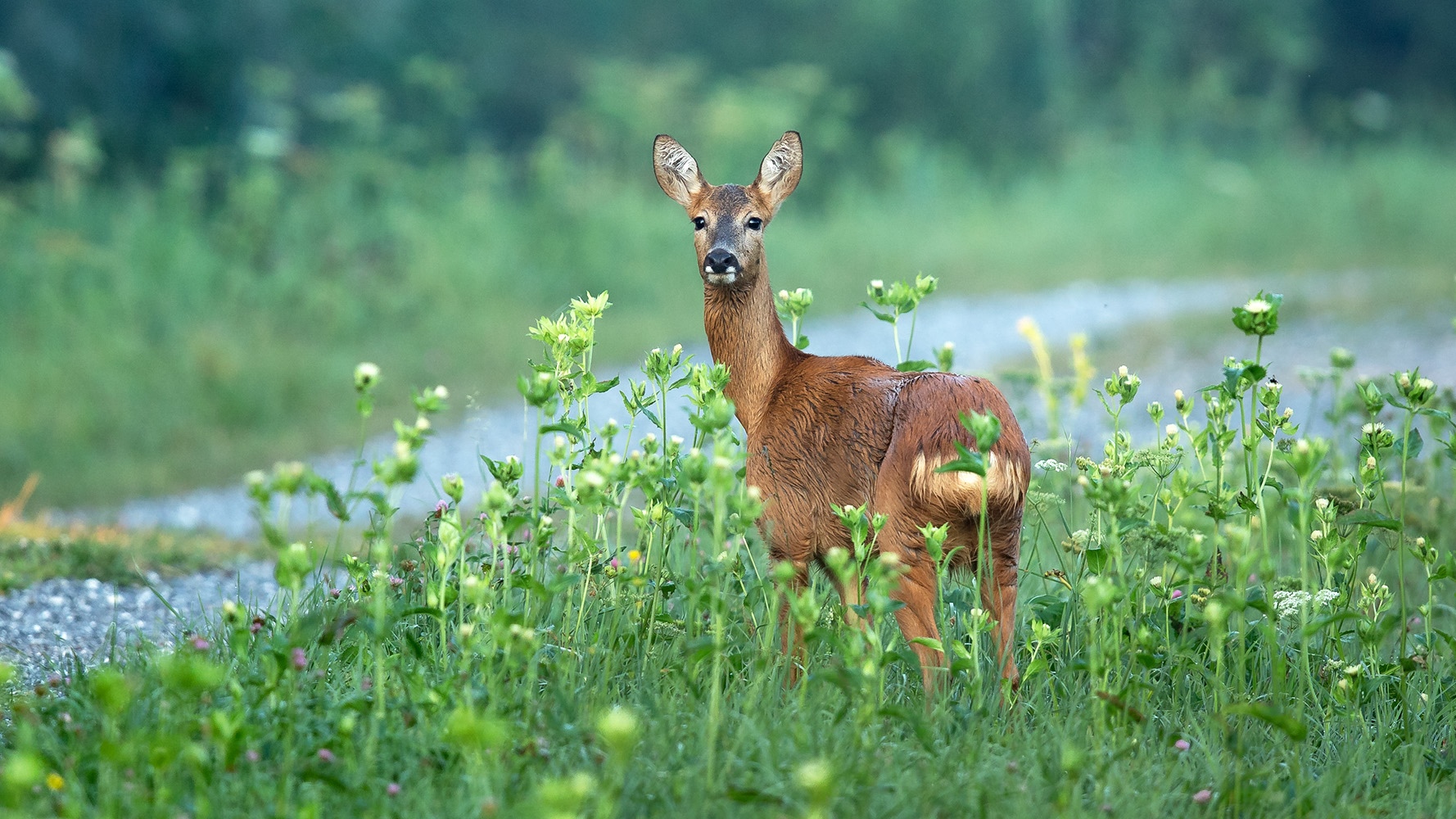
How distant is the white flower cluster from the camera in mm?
3344

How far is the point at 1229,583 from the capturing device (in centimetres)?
396

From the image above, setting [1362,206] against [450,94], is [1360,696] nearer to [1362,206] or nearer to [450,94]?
[450,94]

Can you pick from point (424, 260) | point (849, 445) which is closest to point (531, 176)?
point (424, 260)

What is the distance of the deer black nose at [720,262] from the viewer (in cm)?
374

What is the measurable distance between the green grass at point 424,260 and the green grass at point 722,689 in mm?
5860

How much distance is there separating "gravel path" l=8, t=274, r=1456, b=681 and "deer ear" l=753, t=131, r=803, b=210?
1.01m

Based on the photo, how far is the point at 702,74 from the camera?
66.9 ft

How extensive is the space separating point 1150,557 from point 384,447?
21.0ft

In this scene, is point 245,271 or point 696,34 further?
point 696,34

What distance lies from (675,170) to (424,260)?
8.32 m

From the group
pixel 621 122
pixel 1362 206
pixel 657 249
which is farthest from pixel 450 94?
pixel 1362 206

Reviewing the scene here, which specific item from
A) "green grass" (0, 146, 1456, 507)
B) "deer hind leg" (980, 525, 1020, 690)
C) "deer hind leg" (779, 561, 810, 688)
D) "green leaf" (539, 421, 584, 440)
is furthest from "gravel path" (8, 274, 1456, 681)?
"deer hind leg" (980, 525, 1020, 690)

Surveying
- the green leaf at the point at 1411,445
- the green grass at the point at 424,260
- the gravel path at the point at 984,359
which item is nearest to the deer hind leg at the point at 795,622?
the gravel path at the point at 984,359

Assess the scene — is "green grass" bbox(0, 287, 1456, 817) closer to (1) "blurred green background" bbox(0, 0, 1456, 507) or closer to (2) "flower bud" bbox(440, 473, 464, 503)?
(2) "flower bud" bbox(440, 473, 464, 503)
